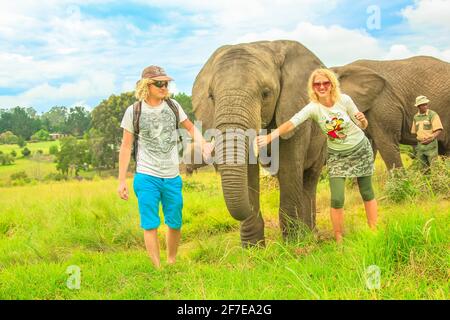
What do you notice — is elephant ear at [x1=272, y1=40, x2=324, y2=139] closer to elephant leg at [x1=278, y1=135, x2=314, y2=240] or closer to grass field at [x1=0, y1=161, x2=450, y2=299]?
elephant leg at [x1=278, y1=135, x2=314, y2=240]

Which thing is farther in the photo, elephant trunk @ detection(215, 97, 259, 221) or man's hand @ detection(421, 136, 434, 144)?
man's hand @ detection(421, 136, 434, 144)

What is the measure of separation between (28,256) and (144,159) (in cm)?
265

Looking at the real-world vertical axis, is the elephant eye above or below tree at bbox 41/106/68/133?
below

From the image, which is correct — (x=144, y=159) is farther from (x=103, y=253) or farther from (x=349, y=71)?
(x=349, y=71)

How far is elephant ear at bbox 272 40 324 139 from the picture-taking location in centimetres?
616

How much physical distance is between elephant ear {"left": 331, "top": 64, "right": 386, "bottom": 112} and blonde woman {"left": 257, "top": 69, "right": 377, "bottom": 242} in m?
4.30

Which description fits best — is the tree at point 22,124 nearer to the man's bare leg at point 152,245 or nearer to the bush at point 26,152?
the bush at point 26,152

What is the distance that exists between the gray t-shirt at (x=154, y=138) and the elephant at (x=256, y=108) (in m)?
0.51

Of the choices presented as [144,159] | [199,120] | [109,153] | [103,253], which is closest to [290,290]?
[144,159]

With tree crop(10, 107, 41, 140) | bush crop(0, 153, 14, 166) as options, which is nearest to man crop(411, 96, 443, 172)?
bush crop(0, 153, 14, 166)

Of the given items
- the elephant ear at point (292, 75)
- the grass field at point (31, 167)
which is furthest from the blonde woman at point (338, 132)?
the grass field at point (31, 167)

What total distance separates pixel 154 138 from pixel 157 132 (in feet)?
0.22

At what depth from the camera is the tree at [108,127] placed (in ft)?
153
